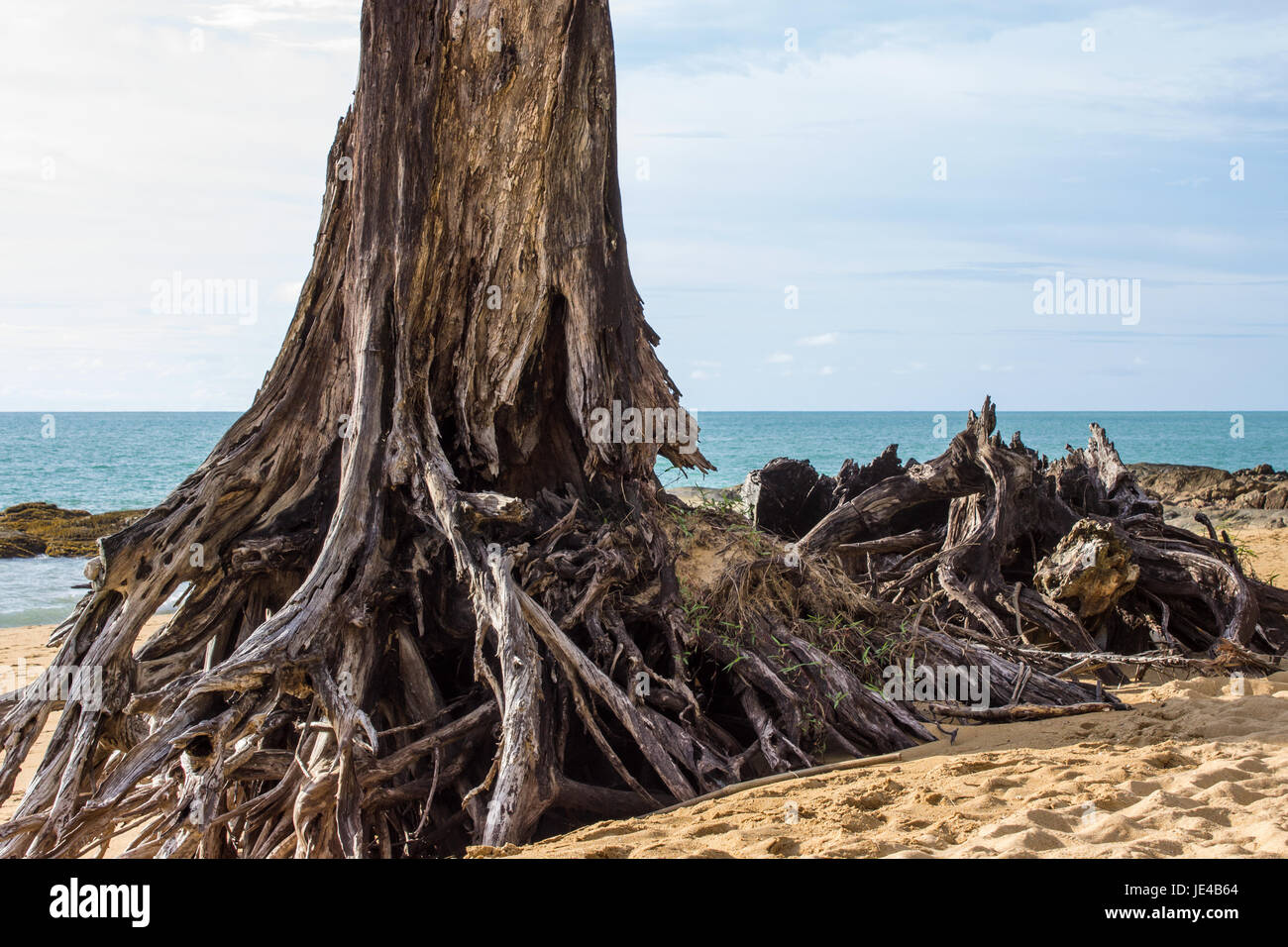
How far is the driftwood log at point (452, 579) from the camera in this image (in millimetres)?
4816

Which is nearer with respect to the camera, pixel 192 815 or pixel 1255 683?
pixel 192 815

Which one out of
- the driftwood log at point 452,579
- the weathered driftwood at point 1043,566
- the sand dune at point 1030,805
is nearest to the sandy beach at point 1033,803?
the sand dune at point 1030,805

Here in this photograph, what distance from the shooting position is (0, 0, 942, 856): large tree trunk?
489 centimetres

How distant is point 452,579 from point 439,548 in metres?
0.20

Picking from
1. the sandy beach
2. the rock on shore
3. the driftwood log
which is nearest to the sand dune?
the sandy beach

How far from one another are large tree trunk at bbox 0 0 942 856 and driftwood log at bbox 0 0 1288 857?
0.05 feet

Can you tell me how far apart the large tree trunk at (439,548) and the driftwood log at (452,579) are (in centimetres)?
2

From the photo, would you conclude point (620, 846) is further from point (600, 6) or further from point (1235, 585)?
point (1235, 585)

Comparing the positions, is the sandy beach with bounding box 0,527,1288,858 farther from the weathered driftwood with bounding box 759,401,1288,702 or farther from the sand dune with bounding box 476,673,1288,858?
the weathered driftwood with bounding box 759,401,1288,702

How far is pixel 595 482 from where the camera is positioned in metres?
6.22

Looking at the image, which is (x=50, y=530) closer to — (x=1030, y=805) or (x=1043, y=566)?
(x=1043, y=566)

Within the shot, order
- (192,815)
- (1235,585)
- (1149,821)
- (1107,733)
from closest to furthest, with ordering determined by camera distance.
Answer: (1149,821)
(192,815)
(1107,733)
(1235,585)

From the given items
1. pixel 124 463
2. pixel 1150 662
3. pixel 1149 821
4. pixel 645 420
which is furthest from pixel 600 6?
pixel 124 463
